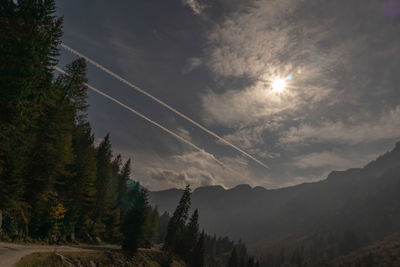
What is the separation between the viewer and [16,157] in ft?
77.1

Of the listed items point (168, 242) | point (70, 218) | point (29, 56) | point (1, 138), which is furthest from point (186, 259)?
point (29, 56)

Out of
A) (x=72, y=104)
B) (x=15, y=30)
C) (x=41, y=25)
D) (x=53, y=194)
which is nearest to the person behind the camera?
(x=15, y=30)

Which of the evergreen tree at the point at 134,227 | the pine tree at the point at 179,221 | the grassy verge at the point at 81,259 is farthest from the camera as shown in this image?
the pine tree at the point at 179,221

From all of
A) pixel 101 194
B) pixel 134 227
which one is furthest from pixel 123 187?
pixel 134 227

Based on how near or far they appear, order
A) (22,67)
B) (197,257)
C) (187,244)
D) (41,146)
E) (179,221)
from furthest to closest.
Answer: (197,257), (187,244), (179,221), (41,146), (22,67)

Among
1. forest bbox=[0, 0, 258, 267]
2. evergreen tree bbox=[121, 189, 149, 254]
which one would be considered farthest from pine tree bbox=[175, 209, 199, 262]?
evergreen tree bbox=[121, 189, 149, 254]

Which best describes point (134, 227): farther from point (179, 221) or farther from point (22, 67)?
point (22, 67)

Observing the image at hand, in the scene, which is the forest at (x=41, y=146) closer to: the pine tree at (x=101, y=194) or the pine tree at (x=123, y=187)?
the pine tree at (x=101, y=194)

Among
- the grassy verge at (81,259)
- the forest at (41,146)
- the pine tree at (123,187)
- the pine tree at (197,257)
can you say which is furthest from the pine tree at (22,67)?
the pine tree at (197,257)

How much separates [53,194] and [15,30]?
74.4 ft

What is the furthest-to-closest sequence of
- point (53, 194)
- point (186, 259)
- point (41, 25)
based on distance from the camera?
1. point (186, 259)
2. point (53, 194)
3. point (41, 25)

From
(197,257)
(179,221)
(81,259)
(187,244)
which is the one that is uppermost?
(179,221)

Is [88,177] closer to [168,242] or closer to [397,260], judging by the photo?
[168,242]

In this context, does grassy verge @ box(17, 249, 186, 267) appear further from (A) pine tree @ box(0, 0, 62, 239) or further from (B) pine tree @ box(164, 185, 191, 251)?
(B) pine tree @ box(164, 185, 191, 251)
